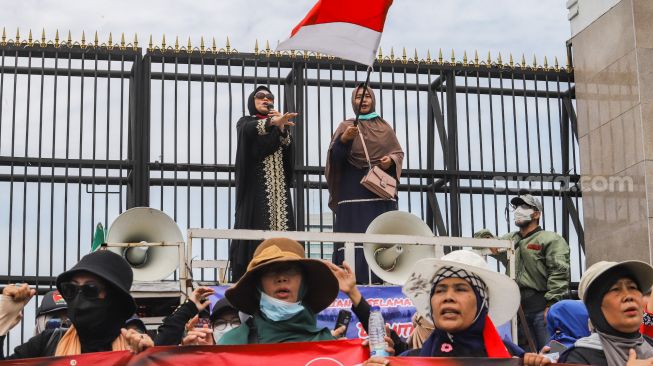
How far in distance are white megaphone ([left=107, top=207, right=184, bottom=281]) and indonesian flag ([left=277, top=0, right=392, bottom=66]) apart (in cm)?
199

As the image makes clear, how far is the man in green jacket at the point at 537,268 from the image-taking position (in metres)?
11.9

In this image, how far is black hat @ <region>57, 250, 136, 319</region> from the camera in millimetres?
6434

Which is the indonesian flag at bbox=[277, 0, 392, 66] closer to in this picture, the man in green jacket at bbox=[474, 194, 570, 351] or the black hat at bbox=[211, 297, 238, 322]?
the black hat at bbox=[211, 297, 238, 322]

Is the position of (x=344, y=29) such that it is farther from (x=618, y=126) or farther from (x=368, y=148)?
(x=618, y=126)

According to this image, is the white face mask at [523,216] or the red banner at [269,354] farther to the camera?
the white face mask at [523,216]

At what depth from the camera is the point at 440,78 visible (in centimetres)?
1516

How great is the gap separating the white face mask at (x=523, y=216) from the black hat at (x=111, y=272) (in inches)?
255

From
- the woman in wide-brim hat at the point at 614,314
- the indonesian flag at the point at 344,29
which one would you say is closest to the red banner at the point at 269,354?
the woman in wide-brim hat at the point at 614,314

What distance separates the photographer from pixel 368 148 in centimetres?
1221

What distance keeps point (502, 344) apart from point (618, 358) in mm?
585

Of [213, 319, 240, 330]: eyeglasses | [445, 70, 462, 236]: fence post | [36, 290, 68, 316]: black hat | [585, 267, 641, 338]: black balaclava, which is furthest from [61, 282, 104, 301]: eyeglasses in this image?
[445, 70, 462, 236]: fence post

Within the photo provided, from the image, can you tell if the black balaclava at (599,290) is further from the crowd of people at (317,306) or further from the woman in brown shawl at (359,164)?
the woman in brown shawl at (359,164)

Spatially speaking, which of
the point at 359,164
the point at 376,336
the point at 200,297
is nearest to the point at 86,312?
the point at 200,297

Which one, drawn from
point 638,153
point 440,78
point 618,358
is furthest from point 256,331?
point 440,78
